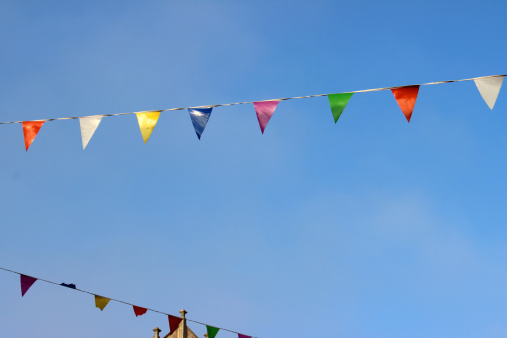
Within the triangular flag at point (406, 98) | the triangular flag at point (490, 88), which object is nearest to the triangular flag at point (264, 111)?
the triangular flag at point (406, 98)

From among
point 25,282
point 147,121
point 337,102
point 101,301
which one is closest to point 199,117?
point 147,121

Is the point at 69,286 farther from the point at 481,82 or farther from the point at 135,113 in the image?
the point at 481,82

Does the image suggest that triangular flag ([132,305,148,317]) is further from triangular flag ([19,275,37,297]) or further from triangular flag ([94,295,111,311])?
triangular flag ([19,275,37,297])

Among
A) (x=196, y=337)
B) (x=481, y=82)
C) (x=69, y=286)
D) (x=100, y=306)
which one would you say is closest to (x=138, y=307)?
(x=100, y=306)

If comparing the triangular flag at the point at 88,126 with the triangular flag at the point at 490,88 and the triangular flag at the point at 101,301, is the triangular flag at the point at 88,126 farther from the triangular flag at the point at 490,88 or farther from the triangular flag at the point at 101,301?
the triangular flag at the point at 490,88

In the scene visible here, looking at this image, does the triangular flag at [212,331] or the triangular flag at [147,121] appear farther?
the triangular flag at [212,331]

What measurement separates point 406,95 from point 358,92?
26.6 inches

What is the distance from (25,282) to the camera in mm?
9992

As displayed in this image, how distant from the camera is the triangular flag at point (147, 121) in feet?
28.3

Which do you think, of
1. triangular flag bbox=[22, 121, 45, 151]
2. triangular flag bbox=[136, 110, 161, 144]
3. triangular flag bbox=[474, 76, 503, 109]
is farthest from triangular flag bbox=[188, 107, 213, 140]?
triangular flag bbox=[474, 76, 503, 109]

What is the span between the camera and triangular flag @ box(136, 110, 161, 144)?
8.62 meters

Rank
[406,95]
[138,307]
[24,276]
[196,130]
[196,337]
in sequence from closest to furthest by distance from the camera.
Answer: [406,95], [196,130], [24,276], [138,307], [196,337]

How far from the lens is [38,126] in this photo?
9000mm

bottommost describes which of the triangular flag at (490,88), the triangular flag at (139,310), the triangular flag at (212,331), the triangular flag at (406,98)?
the triangular flag at (212,331)
